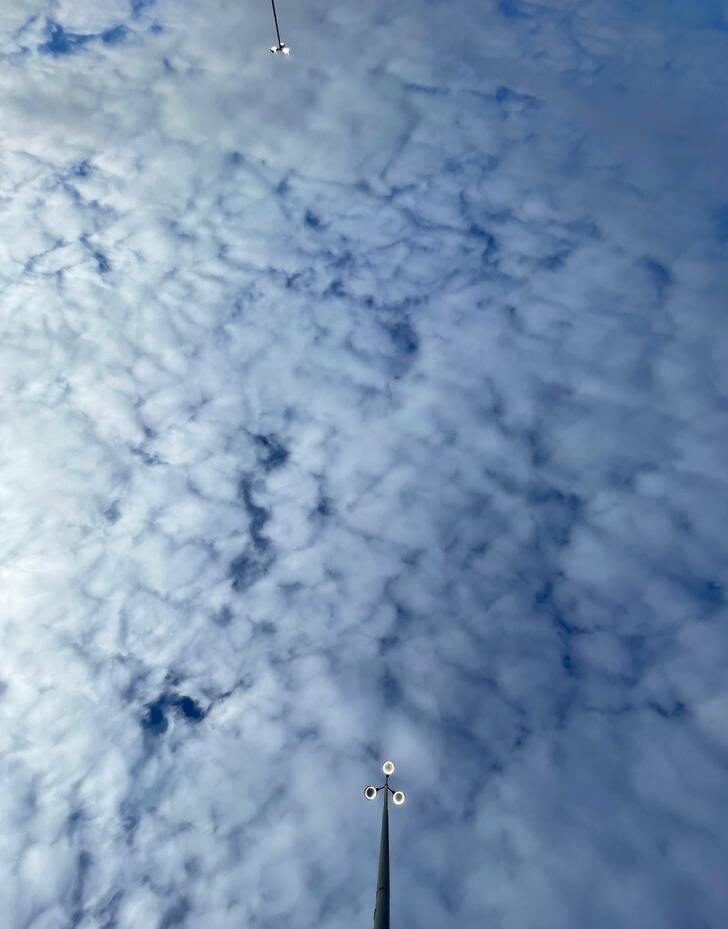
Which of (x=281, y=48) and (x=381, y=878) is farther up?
(x=281, y=48)

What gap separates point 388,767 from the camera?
97.5 ft

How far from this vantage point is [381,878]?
27344mm

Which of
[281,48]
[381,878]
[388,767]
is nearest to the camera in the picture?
[381,878]

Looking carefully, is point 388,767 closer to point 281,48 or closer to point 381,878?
point 381,878

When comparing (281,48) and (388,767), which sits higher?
(281,48)

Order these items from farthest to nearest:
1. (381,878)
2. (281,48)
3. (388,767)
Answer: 1. (281,48)
2. (388,767)
3. (381,878)

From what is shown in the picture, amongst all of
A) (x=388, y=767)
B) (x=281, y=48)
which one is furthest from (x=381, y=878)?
(x=281, y=48)

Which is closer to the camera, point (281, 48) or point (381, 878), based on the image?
point (381, 878)

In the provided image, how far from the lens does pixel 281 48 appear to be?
53.1 m

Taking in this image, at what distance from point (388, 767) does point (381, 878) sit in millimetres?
4443

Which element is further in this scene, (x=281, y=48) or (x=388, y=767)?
(x=281, y=48)

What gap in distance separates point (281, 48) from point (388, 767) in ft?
184

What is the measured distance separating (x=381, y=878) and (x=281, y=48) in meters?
60.3
